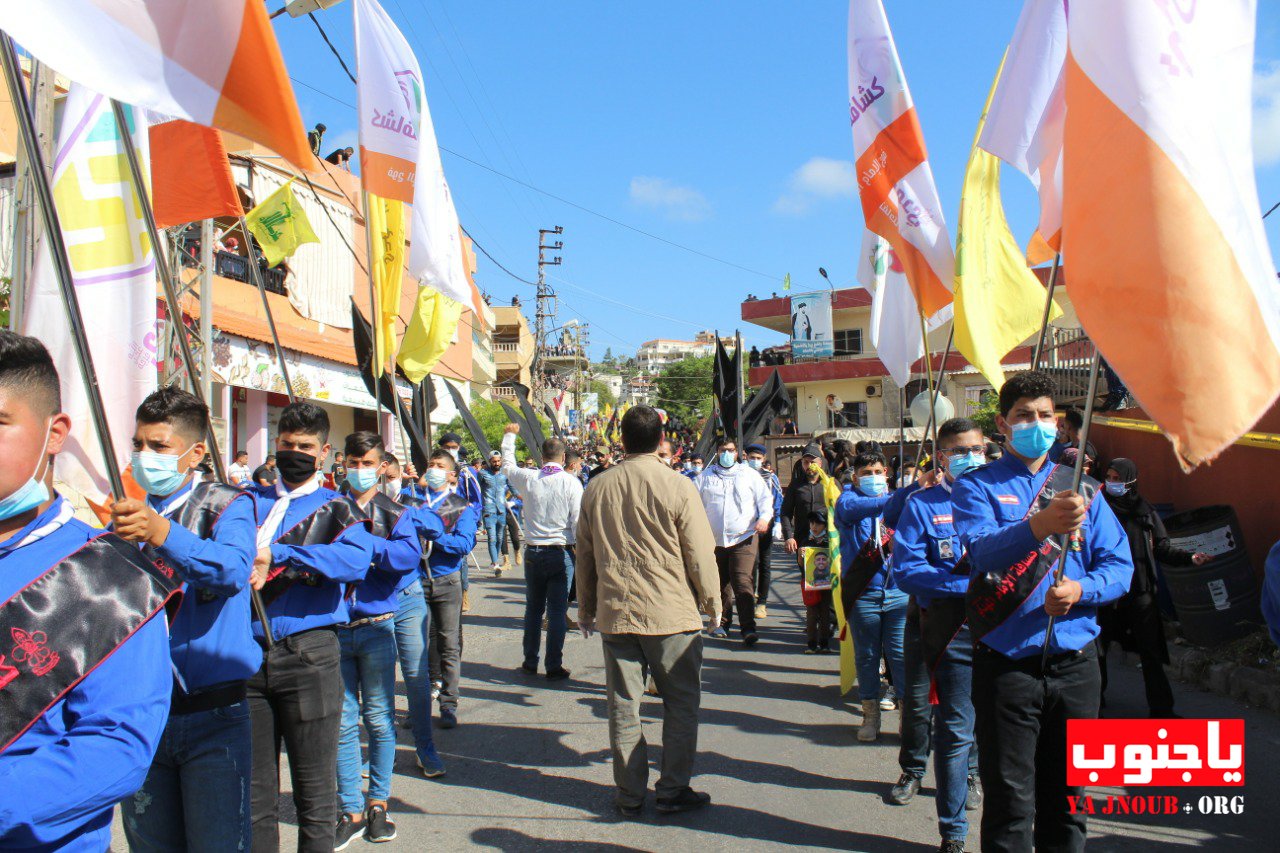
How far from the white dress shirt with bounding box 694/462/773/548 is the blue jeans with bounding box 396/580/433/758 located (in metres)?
4.20

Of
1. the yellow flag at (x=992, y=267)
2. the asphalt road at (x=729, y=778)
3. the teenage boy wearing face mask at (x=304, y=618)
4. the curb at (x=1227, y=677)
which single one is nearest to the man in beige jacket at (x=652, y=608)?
the asphalt road at (x=729, y=778)

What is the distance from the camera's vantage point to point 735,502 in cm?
934

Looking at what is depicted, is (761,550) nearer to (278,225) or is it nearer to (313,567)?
(278,225)

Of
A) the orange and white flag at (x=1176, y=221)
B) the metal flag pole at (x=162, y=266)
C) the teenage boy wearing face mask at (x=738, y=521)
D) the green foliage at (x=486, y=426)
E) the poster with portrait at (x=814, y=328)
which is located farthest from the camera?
the poster with portrait at (x=814, y=328)

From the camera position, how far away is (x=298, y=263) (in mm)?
21062

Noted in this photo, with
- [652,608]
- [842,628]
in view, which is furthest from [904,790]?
[842,628]

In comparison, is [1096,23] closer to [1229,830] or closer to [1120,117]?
[1120,117]

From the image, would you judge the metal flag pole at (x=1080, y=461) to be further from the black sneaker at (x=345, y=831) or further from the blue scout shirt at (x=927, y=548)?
the black sneaker at (x=345, y=831)

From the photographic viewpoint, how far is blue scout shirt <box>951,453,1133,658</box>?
3293 millimetres

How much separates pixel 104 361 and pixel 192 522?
0.82 metres

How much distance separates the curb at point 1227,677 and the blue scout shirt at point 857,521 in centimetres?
278

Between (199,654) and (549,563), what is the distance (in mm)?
5204

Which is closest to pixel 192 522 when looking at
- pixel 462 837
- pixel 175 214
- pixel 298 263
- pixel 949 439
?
pixel 175 214

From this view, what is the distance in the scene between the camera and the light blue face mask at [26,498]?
1.72m
